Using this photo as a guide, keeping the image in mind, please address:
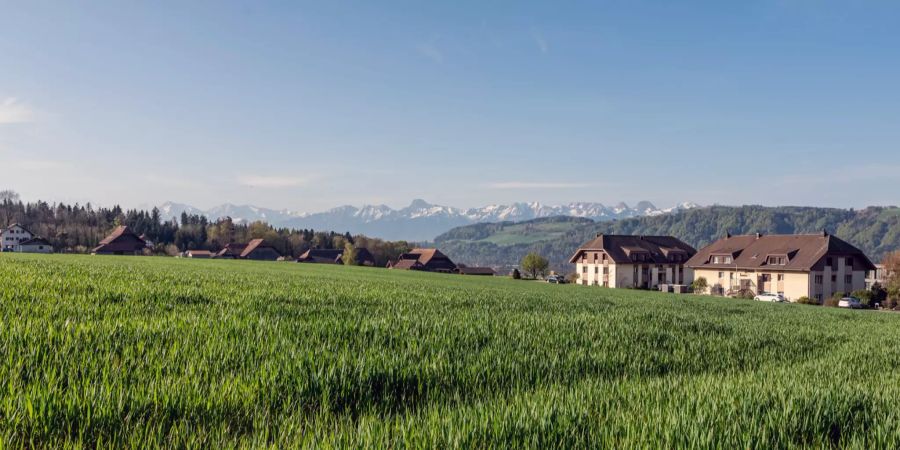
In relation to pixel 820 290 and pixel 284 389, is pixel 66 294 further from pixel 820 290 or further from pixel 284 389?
pixel 820 290

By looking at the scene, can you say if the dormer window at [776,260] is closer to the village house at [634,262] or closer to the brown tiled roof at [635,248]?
the village house at [634,262]

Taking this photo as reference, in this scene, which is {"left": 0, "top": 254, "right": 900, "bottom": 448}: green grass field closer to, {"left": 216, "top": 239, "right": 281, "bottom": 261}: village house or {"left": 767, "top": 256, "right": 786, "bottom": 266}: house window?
{"left": 767, "top": 256, "right": 786, "bottom": 266}: house window

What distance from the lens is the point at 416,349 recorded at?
30.1 feet

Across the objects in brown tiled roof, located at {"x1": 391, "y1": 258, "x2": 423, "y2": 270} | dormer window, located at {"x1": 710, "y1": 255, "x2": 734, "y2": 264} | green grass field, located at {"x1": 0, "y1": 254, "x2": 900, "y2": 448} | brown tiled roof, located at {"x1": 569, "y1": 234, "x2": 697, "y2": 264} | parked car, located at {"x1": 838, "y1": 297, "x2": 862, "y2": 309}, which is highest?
brown tiled roof, located at {"x1": 569, "y1": 234, "x2": 697, "y2": 264}

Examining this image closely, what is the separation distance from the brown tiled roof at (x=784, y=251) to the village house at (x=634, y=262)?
12638mm

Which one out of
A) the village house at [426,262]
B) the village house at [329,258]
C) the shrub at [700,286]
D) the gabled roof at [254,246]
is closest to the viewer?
the shrub at [700,286]

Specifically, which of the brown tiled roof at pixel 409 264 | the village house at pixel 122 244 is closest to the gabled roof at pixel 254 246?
the village house at pixel 122 244

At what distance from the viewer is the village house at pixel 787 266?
89.3 meters

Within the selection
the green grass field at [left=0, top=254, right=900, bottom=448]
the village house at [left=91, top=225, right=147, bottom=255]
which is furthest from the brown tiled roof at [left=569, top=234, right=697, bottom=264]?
the village house at [left=91, top=225, right=147, bottom=255]

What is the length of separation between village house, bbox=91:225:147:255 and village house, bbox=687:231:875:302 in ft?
476

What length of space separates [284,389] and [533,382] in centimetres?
381

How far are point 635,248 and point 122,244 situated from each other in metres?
136

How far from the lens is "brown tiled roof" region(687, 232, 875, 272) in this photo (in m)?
90.2

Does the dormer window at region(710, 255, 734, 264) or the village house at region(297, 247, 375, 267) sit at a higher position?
the dormer window at region(710, 255, 734, 264)
